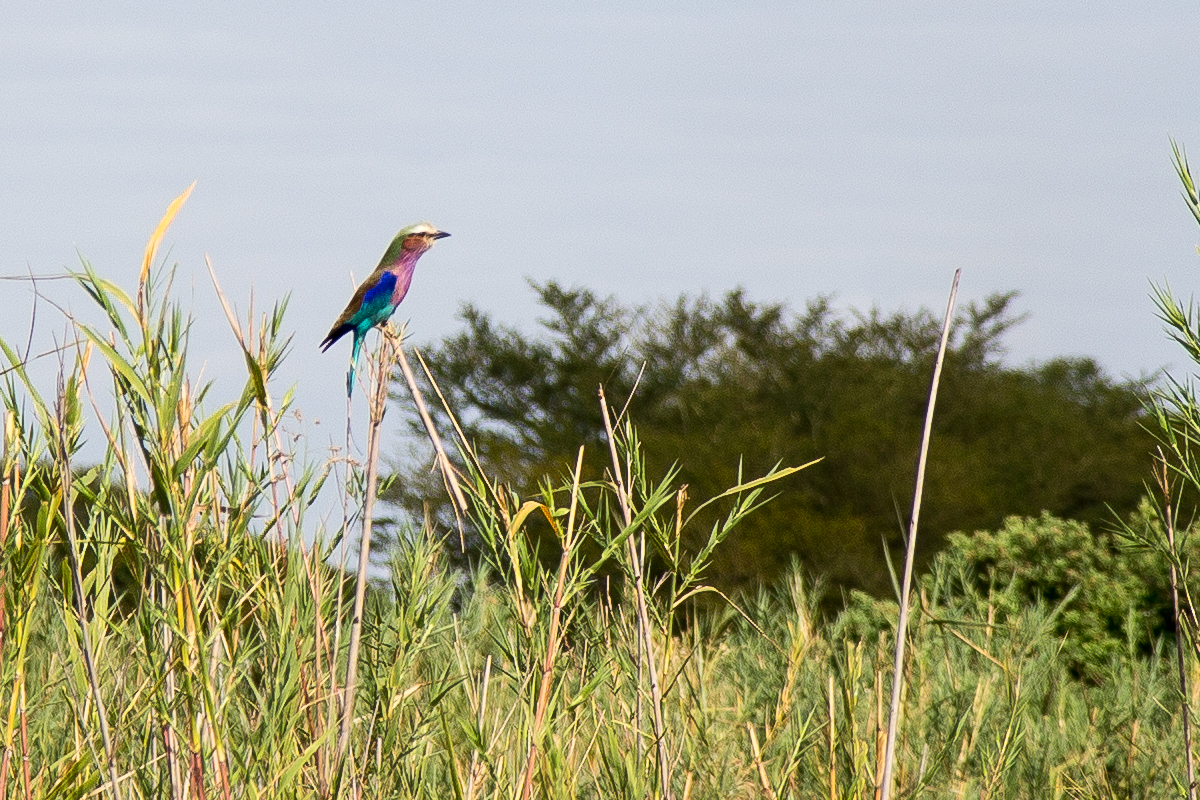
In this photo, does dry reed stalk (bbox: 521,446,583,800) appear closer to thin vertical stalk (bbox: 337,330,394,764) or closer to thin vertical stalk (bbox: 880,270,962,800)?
thin vertical stalk (bbox: 337,330,394,764)

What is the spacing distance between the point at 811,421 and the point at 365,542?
15529mm

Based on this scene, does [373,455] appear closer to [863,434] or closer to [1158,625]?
[1158,625]

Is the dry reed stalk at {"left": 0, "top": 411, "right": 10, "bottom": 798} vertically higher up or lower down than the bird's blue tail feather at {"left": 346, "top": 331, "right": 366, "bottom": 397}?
lower down

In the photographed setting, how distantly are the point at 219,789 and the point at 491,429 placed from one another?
663 inches

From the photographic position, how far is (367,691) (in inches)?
82.0

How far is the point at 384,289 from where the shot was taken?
227cm

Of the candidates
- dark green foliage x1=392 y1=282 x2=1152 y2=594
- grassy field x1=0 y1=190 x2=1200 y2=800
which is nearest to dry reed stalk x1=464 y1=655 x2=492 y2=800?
grassy field x1=0 y1=190 x2=1200 y2=800

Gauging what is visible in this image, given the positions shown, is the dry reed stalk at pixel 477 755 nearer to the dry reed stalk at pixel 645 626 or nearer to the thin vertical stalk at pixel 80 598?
the dry reed stalk at pixel 645 626

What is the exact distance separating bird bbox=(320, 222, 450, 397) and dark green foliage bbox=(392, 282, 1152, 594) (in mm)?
11605

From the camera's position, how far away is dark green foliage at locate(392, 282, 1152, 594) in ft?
48.0

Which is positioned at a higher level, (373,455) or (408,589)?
(373,455)

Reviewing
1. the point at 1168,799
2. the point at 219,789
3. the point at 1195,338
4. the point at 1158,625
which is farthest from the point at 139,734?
the point at 1158,625

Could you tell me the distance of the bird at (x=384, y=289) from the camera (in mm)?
2182

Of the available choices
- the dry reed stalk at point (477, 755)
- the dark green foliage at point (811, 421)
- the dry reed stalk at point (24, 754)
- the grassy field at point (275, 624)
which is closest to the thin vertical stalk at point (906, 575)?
the grassy field at point (275, 624)
